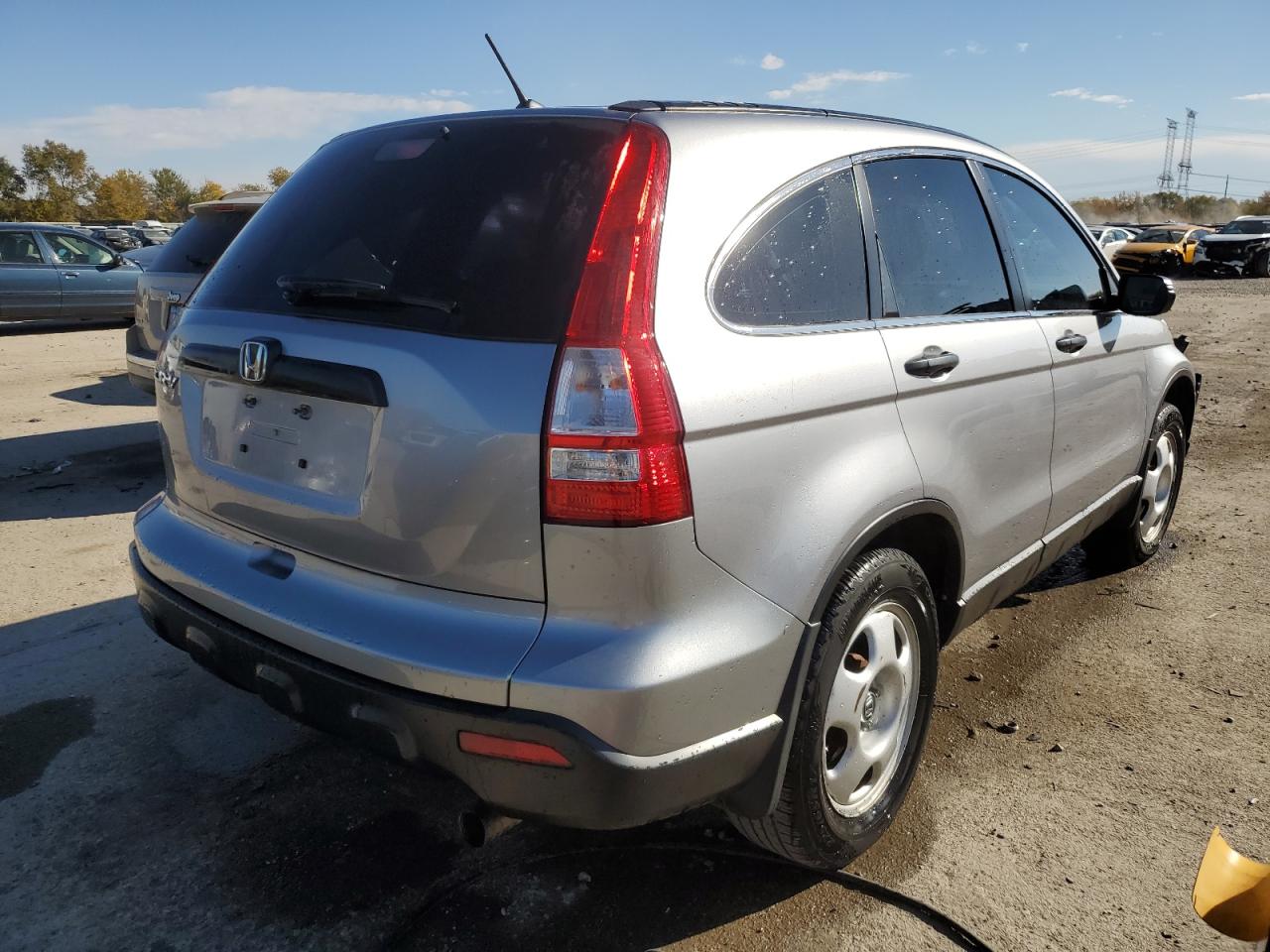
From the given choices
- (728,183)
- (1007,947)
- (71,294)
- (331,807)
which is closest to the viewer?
(728,183)

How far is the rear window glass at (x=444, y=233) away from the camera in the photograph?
1.98 metres

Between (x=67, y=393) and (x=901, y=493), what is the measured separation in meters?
9.29

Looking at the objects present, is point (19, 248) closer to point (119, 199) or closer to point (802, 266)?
point (802, 266)

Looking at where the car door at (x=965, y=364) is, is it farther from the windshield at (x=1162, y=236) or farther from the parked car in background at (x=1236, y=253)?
the parked car in background at (x=1236, y=253)

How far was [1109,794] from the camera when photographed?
9.66ft

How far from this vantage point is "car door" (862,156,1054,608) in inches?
103

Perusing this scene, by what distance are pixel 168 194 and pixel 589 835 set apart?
11414 cm

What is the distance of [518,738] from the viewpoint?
183 centimetres

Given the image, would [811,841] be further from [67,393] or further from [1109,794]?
[67,393]

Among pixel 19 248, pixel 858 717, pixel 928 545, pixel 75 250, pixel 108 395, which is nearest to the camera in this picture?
pixel 858 717

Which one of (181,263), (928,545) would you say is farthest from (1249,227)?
(928,545)

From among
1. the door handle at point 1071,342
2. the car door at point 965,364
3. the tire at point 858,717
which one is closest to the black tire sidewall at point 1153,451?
the door handle at point 1071,342

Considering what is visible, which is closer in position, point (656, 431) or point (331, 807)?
point (656, 431)

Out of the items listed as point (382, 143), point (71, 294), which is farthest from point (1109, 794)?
point (71, 294)
